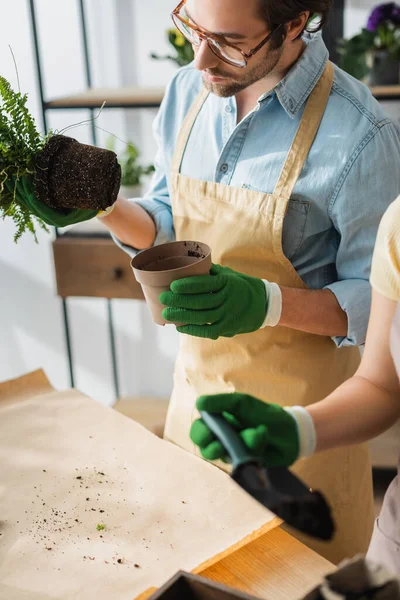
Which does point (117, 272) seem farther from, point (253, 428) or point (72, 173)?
point (253, 428)

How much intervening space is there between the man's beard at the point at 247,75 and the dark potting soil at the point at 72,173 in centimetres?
24

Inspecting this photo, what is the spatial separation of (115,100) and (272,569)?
1.65m

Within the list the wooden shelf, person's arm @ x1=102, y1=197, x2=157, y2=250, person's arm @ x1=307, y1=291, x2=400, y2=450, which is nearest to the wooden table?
person's arm @ x1=307, y1=291, x2=400, y2=450

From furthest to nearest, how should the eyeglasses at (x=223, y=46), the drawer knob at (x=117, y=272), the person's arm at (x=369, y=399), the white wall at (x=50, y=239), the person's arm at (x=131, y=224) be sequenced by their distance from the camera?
the white wall at (x=50, y=239)
the drawer knob at (x=117, y=272)
the person's arm at (x=131, y=224)
the eyeglasses at (x=223, y=46)
the person's arm at (x=369, y=399)

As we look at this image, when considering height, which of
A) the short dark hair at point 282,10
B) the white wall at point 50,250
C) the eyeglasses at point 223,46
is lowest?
the white wall at point 50,250

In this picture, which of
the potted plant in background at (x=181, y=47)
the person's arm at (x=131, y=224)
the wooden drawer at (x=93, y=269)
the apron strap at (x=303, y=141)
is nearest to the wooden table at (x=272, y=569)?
the apron strap at (x=303, y=141)

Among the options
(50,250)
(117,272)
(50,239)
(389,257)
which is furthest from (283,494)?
(50,239)

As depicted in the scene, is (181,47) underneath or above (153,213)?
above

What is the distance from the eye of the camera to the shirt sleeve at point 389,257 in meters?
0.94

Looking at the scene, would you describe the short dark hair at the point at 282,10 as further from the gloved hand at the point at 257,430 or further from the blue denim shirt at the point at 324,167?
the gloved hand at the point at 257,430

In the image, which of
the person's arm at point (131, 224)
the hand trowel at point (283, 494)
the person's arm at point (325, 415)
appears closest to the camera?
the hand trowel at point (283, 494)

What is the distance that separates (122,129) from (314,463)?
5.73 feet

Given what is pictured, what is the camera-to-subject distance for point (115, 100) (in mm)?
2197

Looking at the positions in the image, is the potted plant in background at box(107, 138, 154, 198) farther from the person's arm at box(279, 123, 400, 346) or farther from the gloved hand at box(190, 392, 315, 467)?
the gloved hand at box(190, 392, 315, 467)
